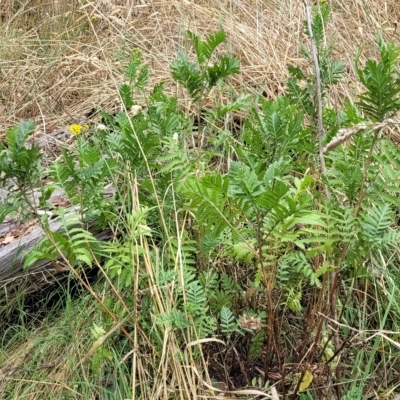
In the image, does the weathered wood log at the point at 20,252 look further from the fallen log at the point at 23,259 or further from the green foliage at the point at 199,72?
the green foliage at the point at 199,72

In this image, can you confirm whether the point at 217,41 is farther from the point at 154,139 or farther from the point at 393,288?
the point at 393,288

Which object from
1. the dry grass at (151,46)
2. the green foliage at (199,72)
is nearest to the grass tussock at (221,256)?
the green foliage at (199,72)

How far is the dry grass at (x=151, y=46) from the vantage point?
8.68 feet

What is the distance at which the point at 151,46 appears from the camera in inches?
119

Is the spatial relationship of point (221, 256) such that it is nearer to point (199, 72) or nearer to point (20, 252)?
point (199, 72)

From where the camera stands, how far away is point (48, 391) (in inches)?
63.6

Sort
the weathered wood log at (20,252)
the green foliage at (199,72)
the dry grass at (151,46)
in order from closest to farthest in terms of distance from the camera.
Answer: the green foliage at (199,72) < the weathered wood log at (20,252) < the dry grass at (151,46)

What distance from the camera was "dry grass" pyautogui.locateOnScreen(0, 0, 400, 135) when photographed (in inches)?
104

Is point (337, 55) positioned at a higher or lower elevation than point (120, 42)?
lower

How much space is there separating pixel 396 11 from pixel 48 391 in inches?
92.0

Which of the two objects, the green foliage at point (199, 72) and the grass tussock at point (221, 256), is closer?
the grass tussock at point (221, 256)

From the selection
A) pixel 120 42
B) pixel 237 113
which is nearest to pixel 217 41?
pixel 237 113

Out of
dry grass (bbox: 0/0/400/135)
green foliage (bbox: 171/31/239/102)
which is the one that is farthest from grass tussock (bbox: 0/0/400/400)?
dry grass (bbox: 0/0/400/135)

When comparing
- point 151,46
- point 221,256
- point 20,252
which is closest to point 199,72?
point 221,256
